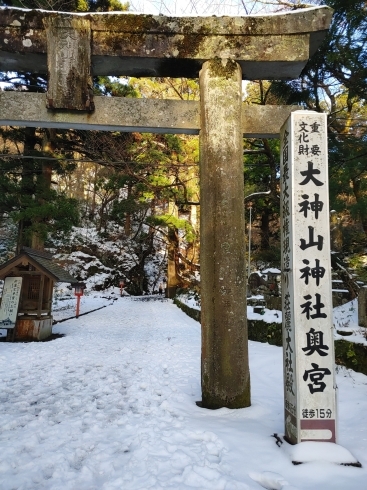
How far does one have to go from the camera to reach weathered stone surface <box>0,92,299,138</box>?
4.09m

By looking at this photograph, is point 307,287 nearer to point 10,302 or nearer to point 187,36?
point 187,36

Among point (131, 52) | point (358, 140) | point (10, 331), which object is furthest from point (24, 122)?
point (10, 331)

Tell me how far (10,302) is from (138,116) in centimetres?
702

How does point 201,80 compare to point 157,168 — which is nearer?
point 201,80

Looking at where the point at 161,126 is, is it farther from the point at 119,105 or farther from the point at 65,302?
the point at 65,302

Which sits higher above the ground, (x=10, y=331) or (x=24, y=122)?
(x=24, y=122)

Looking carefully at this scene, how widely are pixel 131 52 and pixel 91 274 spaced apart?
26.4 metres

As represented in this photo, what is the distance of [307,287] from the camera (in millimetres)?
2879

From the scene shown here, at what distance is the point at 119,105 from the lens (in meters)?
4.14

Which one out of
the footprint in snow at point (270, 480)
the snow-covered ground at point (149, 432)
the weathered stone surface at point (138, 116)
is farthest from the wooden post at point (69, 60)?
the footprint in snow at point (270, 480)

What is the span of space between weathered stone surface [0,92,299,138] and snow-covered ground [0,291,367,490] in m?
3.37

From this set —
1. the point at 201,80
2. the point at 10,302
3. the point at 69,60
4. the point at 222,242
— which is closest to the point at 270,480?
the point at 222,242

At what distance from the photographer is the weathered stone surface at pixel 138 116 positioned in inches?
161

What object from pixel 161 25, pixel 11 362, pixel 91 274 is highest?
pixel 161 25
